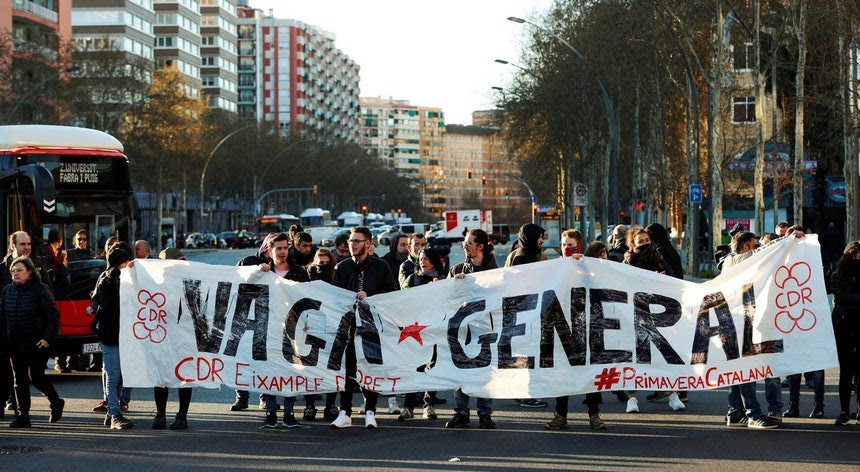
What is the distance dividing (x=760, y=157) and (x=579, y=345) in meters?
28.3

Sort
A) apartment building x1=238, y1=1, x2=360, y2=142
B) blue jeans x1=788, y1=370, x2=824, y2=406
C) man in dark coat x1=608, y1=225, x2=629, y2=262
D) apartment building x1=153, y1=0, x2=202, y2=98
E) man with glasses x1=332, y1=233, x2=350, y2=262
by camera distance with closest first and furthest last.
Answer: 1. blue jeans x1=788, y1=370, x2=824, y2=406
2. man in dark coat x1=608, y1=225, x2=629, y2=262
3. man with glasses x1=332, y1=233, x2=350, y2=262
4. apartment building x1=153, y1=0, x2=202, y2=98
5. apartment building x1=238, y1=1, x2=360, y2=142

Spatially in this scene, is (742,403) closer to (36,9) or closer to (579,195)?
(579,195)

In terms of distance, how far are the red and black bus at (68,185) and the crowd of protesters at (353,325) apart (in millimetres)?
5721

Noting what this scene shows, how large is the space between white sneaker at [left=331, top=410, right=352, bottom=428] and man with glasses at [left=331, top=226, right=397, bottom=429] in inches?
1.6

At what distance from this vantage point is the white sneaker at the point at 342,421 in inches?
459

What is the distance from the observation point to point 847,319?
38.5ft

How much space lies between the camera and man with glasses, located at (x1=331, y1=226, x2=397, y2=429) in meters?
11.9

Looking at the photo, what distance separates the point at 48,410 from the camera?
13.3 metres

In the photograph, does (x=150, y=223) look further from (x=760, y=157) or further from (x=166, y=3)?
(x=760, y=157)

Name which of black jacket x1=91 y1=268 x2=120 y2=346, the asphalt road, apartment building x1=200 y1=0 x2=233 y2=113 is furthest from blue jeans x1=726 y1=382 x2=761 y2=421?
apartment building x1=200 y1=0 x2=233 y2=113

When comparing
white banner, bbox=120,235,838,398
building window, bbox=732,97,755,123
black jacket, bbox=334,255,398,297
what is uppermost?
building window, bbox=732,97,755,123

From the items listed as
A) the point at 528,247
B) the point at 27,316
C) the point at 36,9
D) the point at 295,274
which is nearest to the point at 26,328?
the point at 27,316

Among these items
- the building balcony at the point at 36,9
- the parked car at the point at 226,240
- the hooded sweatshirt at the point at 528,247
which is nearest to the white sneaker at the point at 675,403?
the hooded sweatshirt at the point at 528,247

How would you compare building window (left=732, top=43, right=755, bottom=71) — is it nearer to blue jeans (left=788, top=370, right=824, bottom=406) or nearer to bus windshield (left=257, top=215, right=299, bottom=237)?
blue jeans (left=788, top=370, right=824, bottom=406)
